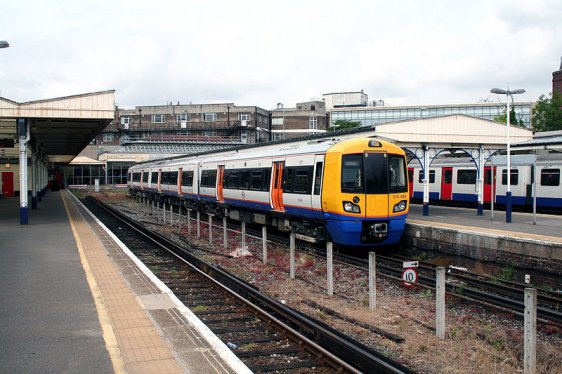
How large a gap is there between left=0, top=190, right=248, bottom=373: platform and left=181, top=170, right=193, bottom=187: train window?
13357mm

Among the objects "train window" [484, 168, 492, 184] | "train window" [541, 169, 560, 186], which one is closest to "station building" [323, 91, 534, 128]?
"train window" [484, 168, 492, 184]

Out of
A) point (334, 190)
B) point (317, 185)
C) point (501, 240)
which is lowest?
point (501, 240)

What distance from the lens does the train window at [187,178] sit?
1019 inches

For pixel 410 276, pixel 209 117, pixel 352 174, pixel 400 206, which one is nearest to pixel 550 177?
pixel 400 206

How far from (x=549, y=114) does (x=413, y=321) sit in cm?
4984

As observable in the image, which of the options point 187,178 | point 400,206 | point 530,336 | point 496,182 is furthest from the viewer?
point 187,178

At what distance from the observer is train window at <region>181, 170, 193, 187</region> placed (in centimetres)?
2589

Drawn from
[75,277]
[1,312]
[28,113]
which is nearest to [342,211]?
[75,277]

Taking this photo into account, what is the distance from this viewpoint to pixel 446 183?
27453 millimetres

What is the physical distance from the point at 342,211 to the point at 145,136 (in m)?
63.1

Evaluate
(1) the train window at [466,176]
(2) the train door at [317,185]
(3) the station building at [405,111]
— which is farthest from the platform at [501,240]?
(3) the station building at [405,111]

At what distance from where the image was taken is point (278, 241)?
16.4 metres

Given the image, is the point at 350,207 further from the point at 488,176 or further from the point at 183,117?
the point at 183,117

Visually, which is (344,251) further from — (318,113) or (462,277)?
(318,113)
